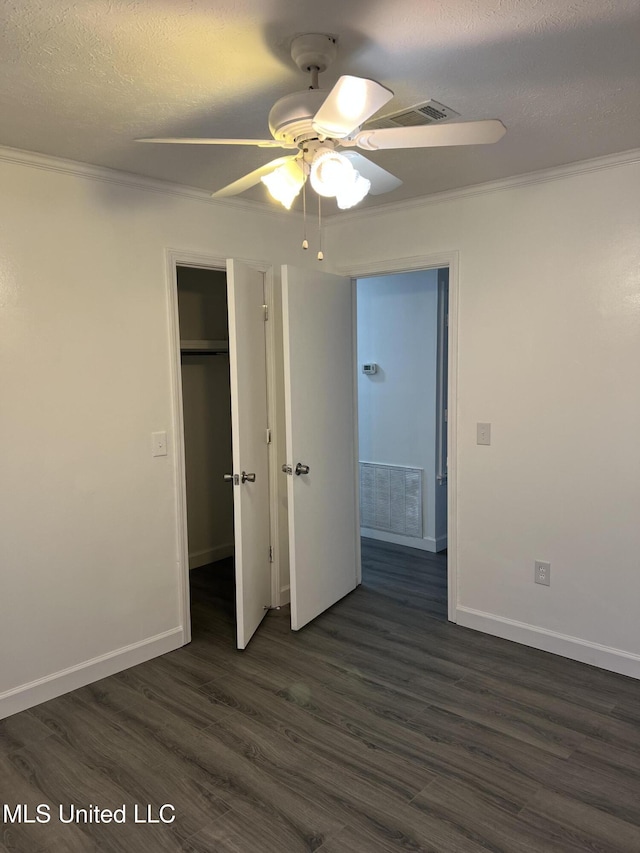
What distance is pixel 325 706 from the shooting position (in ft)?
9.27

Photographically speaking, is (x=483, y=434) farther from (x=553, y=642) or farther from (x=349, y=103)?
(x=349, y=103)

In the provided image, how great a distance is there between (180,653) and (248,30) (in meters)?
2.88

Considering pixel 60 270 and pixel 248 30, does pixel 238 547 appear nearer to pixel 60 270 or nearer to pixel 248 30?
pixel 60 270

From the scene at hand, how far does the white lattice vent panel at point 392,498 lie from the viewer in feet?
16.7

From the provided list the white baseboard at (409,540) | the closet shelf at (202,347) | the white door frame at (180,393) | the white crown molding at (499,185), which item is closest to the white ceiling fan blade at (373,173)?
the white crown molding at (499,185)

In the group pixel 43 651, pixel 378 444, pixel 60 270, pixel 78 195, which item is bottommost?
pixel 43 651

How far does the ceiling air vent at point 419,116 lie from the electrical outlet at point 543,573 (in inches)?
87.7

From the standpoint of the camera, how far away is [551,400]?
3213mm

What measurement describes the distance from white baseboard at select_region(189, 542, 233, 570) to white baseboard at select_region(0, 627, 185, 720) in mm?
1392

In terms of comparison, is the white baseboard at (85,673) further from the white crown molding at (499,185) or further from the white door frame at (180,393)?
the white crown molding at (499,185)

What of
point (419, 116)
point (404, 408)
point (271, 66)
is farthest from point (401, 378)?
point (271, 66)

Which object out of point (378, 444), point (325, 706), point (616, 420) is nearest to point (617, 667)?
point (616, 420)

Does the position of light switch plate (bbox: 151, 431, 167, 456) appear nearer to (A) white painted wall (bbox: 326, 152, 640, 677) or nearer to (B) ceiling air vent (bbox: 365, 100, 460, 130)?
(A) white painted wall (bbox: 326, 152, 640, 677)

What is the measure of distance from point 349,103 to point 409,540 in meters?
4.07
